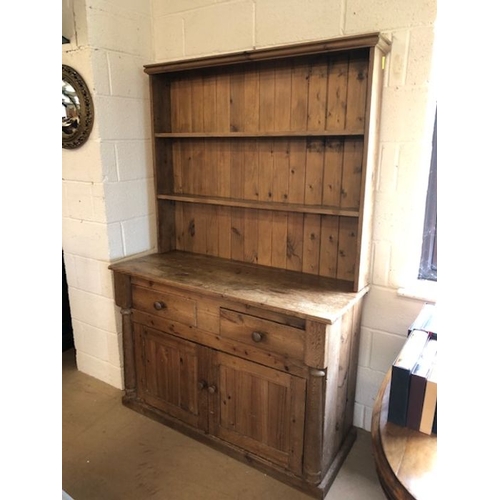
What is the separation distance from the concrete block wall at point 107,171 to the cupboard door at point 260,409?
0.84 metres

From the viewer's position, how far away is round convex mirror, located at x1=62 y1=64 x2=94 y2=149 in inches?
83.5

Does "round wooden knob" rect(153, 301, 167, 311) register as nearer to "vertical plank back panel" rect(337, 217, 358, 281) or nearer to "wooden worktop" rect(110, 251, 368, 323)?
"wooden worktop" rect(110, 251, 368, 323)

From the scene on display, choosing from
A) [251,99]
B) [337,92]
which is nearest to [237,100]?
[251,99]

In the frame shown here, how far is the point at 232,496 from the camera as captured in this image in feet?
5.86

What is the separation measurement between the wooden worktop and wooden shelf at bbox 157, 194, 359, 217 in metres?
0.33

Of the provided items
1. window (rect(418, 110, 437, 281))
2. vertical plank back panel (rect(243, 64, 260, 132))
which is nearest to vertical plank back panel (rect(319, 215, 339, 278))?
window (rect(418, 110, 437, 281))

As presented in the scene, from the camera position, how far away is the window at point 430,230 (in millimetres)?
1782

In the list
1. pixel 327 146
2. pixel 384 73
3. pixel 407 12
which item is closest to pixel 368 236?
pixel 327 146

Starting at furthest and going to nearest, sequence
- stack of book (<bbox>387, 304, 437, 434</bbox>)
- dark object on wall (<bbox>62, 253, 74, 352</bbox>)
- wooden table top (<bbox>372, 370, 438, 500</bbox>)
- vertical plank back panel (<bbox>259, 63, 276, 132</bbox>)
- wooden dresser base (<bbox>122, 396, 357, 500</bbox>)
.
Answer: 1. dark object on wall (<bbox>62, 253, 74, 352</bbox>)
2. vertical plank back panel (<bbox>259, 63, 276, 132</bbox>)
3. wooden dresser base (<bbox>122, 396, 357, 500</bbox>)
4. stack of book (<bbox>387, 304, 437, 434</bbox>)
5. wooden table top (<bbox>372, 370, 438, 500</bbox>)

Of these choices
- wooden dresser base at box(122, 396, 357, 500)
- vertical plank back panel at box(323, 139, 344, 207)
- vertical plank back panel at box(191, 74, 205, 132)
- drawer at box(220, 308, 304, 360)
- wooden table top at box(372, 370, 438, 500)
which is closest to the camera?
wooden table top at box(372, 370, 438, 500)

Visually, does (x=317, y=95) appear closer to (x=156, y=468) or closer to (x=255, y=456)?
(x=255, y=456)

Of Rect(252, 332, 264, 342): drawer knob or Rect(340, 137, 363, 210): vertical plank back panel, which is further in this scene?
Rect(340, 137, 363, 210): vertical plank back panel

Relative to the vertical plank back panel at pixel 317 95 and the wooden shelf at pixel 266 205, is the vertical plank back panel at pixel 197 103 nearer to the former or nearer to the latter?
the wooden shelf at pixel 266 205
